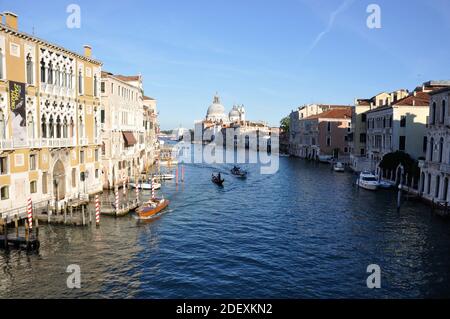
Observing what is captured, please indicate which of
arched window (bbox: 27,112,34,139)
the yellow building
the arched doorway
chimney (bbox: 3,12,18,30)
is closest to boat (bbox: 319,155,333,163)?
the yellow building

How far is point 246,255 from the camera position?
19.5 meters

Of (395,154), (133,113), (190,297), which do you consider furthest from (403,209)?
(133,113)

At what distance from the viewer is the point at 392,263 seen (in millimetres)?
18453

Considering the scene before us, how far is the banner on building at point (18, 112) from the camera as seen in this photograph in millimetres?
22609

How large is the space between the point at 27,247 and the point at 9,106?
8655 millimetres

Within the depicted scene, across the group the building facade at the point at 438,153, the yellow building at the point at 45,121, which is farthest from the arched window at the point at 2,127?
the building facade at the point at 438,153

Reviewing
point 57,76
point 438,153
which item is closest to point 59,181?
point 57,76

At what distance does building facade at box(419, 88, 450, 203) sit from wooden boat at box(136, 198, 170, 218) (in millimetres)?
20767

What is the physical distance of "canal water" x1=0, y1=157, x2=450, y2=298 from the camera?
15.4 m

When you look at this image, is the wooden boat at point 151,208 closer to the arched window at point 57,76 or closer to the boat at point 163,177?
the arched window at point 57,76

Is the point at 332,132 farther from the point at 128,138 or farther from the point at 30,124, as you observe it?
the point at 30,124

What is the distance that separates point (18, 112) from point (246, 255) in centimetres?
1589

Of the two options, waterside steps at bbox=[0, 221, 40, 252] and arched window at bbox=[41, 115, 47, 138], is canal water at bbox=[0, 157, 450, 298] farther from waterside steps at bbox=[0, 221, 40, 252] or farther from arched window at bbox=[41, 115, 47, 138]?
arched window at bbox=[41, 115, 47, 138]
